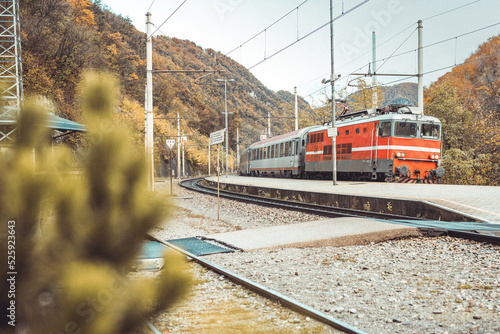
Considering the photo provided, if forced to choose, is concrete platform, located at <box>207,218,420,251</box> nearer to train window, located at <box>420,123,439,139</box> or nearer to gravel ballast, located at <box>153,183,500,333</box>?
gravel ballast, located at <box>153,183,500,333</box>

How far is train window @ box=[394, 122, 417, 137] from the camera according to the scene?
2080cm

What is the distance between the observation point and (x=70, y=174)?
5.19 feet

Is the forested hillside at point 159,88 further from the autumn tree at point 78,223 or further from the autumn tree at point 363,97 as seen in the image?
the autumn tree at point 363,97

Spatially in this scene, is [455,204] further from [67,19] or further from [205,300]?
[67,19]

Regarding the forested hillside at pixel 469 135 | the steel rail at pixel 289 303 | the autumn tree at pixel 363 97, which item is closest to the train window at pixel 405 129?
the forested hillside at pixel 469 135

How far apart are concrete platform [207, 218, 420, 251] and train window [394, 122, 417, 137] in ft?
40.3

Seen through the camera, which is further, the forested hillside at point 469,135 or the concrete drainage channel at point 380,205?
the forested hillside at point 469,135

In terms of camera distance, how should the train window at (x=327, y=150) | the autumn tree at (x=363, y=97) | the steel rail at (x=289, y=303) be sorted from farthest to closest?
the autumn tree at (x=363, y=97)
the train window at (x=327, y=150)
the steel rail at (x=289, y=303)

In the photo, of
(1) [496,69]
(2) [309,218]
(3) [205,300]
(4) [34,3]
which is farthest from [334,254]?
(1) [496,69]

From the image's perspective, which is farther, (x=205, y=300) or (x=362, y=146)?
(x=362, y=146)

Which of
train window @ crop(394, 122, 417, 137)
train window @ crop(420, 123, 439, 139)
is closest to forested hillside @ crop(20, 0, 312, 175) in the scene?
train window @ crop(394, 122, 417, 137)

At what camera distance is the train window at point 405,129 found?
819 inches

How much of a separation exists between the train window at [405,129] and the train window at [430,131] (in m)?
0.53

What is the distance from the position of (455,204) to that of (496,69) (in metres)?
54.5
